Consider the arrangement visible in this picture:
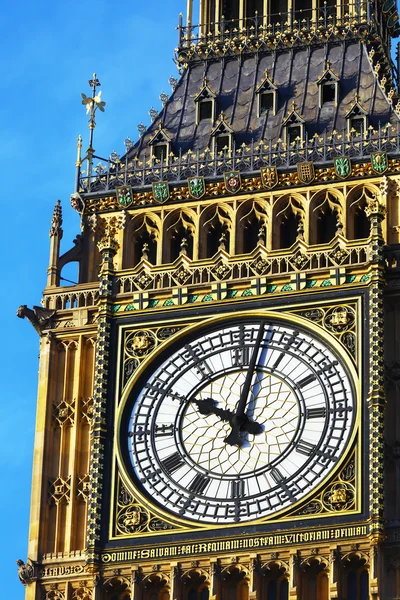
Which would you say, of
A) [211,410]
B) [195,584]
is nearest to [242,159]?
[211,410]

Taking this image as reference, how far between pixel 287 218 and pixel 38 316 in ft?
12.8

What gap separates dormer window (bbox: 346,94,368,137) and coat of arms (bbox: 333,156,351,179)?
797mm

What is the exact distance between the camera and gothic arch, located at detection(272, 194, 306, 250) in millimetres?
46000

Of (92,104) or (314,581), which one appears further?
(92,104)

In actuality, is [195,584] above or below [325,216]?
below

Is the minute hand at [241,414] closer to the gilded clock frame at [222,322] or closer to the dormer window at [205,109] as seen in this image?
the gilded clock frame at [222,322]

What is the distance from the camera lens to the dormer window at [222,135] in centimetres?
4731

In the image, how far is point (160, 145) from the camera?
157 ft

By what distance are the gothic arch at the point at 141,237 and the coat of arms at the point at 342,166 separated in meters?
2.77

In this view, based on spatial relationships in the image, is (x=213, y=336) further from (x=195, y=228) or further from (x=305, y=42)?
(x=305, y=42)

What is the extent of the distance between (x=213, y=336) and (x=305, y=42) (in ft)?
20.8

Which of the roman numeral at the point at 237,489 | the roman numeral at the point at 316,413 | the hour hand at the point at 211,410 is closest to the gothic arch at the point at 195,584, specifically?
the roman numeral at the point at 237,489

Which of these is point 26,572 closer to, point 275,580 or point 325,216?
point 275,580

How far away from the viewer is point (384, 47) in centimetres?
4956
